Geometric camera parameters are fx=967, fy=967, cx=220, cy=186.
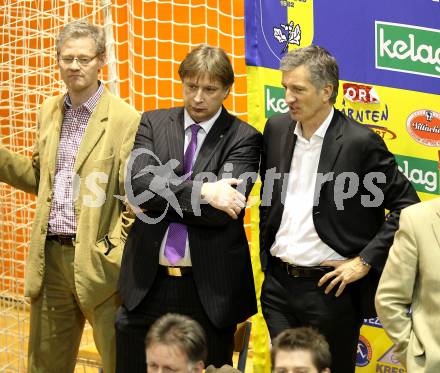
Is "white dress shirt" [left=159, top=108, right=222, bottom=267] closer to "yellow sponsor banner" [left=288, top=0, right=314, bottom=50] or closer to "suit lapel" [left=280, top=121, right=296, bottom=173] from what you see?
"suit lapel" [left=280, top=121, right=296, bottom=173]

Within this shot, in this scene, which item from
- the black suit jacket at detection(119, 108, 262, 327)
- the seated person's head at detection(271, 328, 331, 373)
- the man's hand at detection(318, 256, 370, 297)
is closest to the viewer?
the seated person's head at detection(271, 328, 331, 373)

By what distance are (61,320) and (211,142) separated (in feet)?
4.04

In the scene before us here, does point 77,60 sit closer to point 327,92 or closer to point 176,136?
point 176,136

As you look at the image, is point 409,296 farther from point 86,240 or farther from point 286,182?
point 86,240

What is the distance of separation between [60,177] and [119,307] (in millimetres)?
700

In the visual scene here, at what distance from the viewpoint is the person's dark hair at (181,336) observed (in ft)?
12.2

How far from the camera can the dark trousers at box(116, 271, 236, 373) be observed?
14.0 feet

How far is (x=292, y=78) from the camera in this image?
164 inches

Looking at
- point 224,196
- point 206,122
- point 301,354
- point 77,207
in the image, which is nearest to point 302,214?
point 224,196

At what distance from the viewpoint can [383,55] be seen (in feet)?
16.4

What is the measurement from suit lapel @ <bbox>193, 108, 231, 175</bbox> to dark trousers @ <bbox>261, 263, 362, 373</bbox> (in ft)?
1.87

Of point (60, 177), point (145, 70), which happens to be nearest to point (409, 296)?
point (60, 177)

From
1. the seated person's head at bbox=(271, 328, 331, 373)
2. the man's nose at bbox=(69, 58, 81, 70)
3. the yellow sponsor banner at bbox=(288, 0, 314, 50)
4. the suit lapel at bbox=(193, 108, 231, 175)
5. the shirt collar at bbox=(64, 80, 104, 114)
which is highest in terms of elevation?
the yellow sponsor banner at bbox=(288, 0, 314, 50)

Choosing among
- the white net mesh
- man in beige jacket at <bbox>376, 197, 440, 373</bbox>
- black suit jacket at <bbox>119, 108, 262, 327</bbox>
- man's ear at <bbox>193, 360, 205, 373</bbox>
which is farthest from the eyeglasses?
the white net mesh
